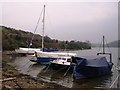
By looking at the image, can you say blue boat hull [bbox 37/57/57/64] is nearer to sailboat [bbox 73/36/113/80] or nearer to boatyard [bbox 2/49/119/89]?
boatyard [bbox 2/49/119/89]

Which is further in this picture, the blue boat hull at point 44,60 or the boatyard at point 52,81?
the blue boat hull at point 44,60

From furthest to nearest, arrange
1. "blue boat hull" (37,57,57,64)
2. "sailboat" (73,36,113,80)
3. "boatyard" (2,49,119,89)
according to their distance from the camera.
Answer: "blue boat hull" (37,57,57,64) < "sailboat" (73,36,113,80) < "boatyard" (2,49,119,89)

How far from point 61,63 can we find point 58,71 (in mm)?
1256

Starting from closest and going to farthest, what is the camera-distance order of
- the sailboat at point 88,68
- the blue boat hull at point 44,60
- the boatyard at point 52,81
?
the boatyard at point 52,81 → the sailboat at point 88,68 → the blue boat hull at point 44,60

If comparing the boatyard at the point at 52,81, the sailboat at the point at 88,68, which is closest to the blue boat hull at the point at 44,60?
the boatyard at the point at 52,81

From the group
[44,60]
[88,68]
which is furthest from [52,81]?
[44,60]

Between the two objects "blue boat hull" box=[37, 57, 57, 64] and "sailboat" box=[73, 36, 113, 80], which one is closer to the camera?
"sailboat" box=[73, 36, 113, 80]

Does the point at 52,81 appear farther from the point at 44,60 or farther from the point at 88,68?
the point at 44,60

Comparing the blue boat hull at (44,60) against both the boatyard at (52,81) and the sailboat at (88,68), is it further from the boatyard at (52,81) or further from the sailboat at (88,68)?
the sailboat at (88,68)

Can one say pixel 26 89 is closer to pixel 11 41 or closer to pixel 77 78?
pixel 77 78

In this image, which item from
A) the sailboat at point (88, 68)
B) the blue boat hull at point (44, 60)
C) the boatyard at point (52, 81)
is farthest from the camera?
the blue boat hull at point (44, 60)

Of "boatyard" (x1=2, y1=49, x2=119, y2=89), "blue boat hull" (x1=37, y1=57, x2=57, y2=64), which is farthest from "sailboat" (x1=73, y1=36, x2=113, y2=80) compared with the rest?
"blue boat hull" (x1=37, y1=57, x2=57, y2=64)

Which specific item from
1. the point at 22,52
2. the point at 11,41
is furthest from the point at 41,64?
the point at 11,41

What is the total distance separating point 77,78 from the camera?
23047mm
